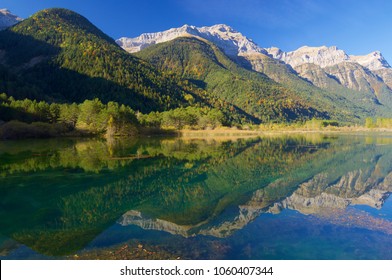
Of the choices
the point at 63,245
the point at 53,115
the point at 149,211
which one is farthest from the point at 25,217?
the point at 53,115

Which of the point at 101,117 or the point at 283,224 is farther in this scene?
the point at 101,117

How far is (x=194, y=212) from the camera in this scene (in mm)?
19953

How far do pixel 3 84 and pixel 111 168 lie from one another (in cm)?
16278

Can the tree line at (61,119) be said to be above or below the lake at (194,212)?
above

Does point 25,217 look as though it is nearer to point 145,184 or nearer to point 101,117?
point 145,184

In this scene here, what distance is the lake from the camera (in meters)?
13.7

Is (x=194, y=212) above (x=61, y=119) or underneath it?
underneath

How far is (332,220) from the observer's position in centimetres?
1817

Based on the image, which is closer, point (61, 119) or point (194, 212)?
point (194, 212)

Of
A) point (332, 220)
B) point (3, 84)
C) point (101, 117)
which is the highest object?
point (3, 84)

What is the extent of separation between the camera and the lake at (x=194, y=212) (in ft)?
45.1

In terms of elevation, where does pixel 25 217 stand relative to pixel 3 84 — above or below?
below

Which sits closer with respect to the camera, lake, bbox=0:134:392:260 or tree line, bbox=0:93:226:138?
lake, bbox=0:134:392:260

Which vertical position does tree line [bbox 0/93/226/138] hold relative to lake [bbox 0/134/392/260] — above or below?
above
